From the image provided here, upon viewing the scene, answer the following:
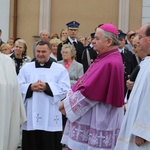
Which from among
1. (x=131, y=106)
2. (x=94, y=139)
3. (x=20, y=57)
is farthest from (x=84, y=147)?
(x=20, y=57)

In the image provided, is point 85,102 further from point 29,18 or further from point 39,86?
point 29,18

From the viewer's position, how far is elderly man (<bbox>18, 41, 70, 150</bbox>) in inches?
245

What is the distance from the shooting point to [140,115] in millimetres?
4234

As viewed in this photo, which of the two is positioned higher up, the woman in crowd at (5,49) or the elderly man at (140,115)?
the woman in crowd at (5,49)

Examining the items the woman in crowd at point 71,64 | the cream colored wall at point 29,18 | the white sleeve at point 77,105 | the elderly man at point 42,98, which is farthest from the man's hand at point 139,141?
the cream colored wall at point 29,18

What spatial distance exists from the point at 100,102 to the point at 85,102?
16 cm

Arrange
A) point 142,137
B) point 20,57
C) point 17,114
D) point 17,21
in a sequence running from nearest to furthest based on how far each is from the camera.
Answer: point 142,137 < point 17,114 < point 20,57 < point 17,21

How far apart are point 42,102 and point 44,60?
0.59 meters

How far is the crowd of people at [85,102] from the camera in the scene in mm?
4398

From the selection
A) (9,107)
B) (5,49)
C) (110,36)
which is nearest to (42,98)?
(9,107)

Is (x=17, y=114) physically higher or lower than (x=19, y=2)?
lower

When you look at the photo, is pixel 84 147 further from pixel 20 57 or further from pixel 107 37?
pixel 20 57

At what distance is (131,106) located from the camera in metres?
4.41

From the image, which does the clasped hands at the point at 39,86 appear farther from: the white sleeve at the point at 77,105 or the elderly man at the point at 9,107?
the white sleeve at the point at 77,105
